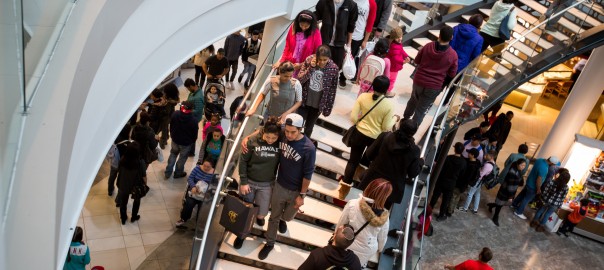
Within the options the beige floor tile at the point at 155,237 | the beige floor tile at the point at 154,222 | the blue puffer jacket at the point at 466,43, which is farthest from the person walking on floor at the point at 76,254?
the blue puffer jacket at the point at 466,43

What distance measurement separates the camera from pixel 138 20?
5441 mm

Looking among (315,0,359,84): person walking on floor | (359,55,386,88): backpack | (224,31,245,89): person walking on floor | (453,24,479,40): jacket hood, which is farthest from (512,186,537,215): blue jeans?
(224,31,245,89): person walking on floor

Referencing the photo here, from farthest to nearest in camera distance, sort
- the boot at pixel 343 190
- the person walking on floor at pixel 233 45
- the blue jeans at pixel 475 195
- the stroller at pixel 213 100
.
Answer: the person walking on floor at pixel 233 45, the blue jeans at pixel 475 195, the stroller at pixel 213 100, the boot at pixel 343 190

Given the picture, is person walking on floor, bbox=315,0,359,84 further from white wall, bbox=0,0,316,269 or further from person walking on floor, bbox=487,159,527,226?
person walking on floor, bbox=487,159,527,226

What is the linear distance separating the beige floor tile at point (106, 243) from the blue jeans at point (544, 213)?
7.78 meters

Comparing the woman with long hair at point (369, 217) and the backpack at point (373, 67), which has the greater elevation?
the backpack at point (373, 67)

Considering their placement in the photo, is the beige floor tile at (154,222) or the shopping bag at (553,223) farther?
the shopping bag at (553,223)

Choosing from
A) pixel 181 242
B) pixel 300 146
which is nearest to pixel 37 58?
pixel 300 146

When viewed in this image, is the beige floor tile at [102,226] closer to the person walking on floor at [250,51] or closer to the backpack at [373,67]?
the backpack at [373,67]

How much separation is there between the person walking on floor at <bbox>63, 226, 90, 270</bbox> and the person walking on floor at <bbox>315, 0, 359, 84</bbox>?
13.2 feet

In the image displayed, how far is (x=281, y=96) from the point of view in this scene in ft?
21.5

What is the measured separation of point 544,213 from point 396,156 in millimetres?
6396

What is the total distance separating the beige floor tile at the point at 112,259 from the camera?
25.5 feet

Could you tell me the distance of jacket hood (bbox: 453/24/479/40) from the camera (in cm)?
895
